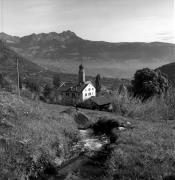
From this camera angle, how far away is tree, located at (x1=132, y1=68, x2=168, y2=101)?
36.4 meters

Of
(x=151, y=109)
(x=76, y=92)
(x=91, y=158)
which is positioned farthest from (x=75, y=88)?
(x=91, y=158)

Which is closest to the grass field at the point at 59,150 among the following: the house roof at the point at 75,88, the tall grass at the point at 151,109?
the tall grass at the point at 151,109

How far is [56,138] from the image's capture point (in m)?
11.8

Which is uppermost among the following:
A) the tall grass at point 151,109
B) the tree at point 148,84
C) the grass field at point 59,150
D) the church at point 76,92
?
the tree at point 148,84

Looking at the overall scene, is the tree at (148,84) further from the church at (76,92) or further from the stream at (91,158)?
the church at (76,92)

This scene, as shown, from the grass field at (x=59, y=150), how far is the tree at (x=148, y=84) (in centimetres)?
2284

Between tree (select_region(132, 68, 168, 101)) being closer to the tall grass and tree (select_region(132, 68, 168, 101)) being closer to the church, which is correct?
the tall grass

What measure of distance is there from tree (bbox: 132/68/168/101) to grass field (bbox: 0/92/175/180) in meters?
22.8

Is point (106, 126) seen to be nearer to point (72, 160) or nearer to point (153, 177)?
point (72, 160)

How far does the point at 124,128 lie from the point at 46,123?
4305mm

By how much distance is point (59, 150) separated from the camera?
36.1 ft

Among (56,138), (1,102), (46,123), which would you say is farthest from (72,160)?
(1,102)

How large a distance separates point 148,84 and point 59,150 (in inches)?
1067

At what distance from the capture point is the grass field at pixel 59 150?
8688 mm
